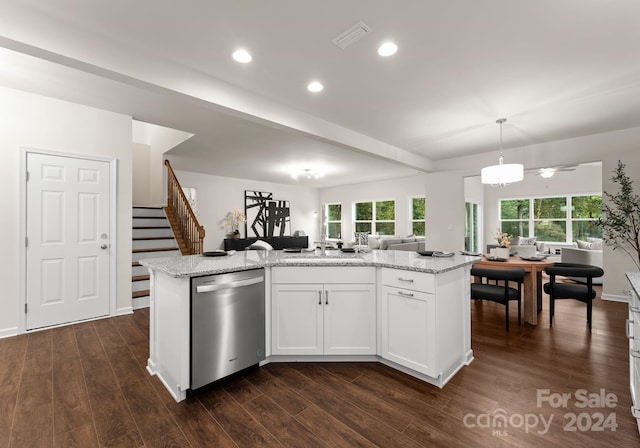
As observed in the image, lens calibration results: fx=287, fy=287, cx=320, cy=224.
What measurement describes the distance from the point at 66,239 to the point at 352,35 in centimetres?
391

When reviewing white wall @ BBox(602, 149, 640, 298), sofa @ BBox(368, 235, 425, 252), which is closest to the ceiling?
white wall @ BBox(602, 149, 640, 298)

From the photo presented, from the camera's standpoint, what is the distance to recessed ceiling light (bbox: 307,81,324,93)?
3014 mm

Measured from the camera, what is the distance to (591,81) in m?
2.98

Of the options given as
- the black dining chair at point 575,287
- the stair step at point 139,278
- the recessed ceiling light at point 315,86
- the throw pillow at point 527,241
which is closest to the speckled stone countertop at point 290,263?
the black dining chair at point 575,287

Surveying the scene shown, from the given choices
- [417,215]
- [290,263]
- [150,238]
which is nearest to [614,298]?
[417,215]

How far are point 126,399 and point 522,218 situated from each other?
1060 centimetres

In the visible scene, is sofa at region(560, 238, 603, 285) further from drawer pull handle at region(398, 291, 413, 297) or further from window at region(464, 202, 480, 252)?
drawer pull handle at region(398, 291, 413, 297)

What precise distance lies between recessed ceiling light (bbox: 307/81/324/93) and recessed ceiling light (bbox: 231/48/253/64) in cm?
70

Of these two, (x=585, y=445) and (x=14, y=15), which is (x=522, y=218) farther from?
(x=14, y=15)

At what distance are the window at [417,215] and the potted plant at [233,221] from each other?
5193 millimetres

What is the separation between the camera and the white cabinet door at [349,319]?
249 centimetres

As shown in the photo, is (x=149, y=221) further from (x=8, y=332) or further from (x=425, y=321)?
(x=425, y=321)

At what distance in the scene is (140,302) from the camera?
4.10 m

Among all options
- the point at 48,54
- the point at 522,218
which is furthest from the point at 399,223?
the point at 48,54
